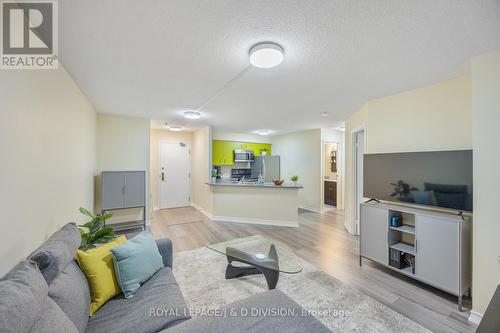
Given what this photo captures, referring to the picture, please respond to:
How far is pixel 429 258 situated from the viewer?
7.15ft

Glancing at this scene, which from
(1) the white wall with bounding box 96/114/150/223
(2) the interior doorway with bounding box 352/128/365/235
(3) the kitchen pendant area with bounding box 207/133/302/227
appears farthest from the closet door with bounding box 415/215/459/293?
(1) the white wall with bounding box 96/114/150/223

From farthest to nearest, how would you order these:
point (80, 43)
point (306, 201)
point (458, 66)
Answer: point (306, 201), point (458, 66), point (80, 43)

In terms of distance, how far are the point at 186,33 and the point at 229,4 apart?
476 millimetres

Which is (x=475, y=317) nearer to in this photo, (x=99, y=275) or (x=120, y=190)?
(x=99, y=275)

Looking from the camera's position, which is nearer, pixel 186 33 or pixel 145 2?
pixel 145 2

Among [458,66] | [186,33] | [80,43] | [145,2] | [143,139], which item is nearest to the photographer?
[145,2]

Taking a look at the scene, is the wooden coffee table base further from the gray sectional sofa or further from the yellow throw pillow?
the yellow throw pillow

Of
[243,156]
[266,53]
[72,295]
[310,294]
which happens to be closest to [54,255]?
[72,295]

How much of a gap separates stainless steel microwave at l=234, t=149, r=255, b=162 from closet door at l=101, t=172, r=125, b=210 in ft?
10.8

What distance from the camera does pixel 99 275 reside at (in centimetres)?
142

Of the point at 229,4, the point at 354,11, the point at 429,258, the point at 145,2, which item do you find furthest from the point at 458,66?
the point at 145,2

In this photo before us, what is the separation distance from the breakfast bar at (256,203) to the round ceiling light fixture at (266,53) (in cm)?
315

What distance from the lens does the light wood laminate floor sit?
1.92m

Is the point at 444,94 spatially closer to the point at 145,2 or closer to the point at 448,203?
the point at 448,203
